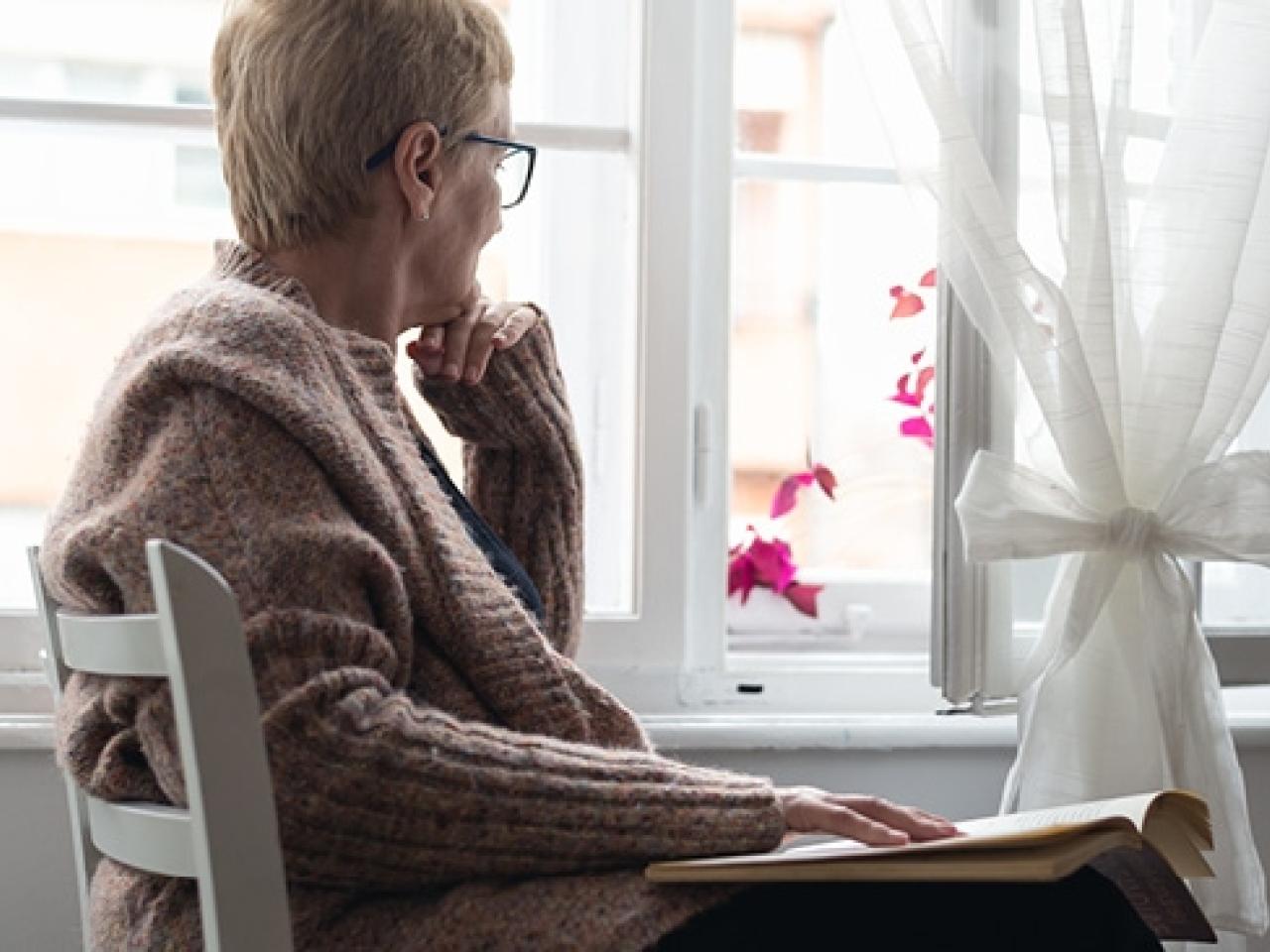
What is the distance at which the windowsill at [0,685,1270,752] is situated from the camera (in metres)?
1.88

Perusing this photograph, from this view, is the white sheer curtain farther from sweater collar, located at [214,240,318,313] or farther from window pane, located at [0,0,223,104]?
window pane, located at [0,0,223,104]

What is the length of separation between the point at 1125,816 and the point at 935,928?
0.14 meters

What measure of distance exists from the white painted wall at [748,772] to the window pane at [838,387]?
23 centimetres

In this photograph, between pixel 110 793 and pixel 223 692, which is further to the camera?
pixel 110 793

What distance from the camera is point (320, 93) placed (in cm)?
139

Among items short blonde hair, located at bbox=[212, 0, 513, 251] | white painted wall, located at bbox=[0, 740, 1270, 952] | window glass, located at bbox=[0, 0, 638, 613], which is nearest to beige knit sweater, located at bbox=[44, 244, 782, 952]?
short blonde hair, located at bbox=[212, 0, 513, 251]

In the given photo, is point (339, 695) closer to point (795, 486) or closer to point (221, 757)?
point (221, 757)

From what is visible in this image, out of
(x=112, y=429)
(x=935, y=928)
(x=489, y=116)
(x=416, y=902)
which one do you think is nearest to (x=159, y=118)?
(x=489, y=116)

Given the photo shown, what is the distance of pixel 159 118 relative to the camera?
1904 mm

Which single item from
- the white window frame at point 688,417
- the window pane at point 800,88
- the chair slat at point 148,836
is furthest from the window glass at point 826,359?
the chair slat at point 148,836

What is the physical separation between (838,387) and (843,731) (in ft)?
1.56

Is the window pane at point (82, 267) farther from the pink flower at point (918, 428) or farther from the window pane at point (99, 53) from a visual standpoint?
the pink flower at point (918, 428)

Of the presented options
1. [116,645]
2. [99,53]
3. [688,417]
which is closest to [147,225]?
[99,53]

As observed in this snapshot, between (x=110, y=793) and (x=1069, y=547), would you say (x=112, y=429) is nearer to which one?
(x=110, y=793)
